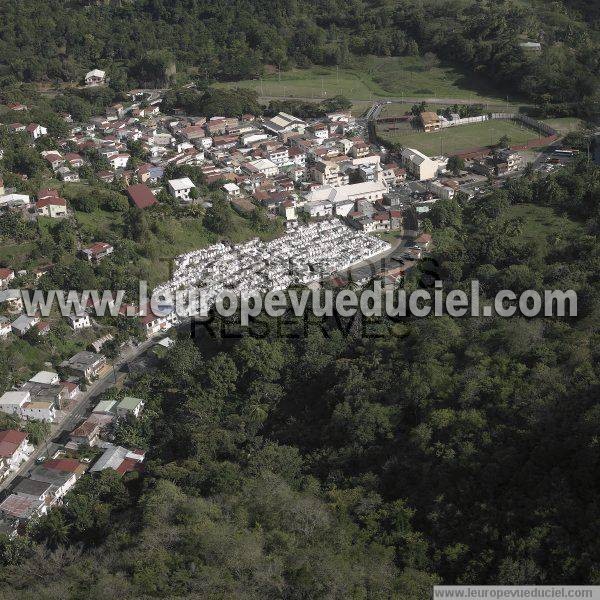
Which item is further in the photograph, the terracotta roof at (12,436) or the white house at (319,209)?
the white house at (319,209)

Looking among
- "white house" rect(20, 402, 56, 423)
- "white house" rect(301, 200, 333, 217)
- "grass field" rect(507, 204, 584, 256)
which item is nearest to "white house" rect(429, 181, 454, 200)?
"grass field" rect(507, 204, 584, 256)

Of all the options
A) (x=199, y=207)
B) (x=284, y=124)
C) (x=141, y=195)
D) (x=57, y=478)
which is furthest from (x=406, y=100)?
(x=57, y=478)

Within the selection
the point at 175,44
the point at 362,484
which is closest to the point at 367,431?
the point at 362,484

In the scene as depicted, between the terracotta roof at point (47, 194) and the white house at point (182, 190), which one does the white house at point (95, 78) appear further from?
the terracotta roof at point (47, 194)

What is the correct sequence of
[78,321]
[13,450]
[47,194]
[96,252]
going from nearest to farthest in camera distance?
[13,450] < [78,321] < [96,252] < [47,194]

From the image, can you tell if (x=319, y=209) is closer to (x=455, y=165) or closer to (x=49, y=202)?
(x=455, y=165)

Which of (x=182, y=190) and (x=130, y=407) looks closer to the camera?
(x=130, y=407)

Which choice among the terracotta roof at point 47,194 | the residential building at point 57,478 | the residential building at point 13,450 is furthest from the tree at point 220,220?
the residential building at point 57,478
